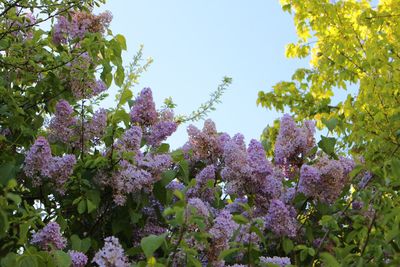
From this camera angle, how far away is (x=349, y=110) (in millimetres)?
5832

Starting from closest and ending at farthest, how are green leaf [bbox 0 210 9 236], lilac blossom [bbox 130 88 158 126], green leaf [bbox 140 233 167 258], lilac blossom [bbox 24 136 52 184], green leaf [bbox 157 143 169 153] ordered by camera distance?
green leaf [bbox 140 233 167 258], green leaf [bbox 0 210 9 236], lilac blossom [bbox 24 136 52 184], green leaf [bbox 157 143 169 153], lilac blossom [bbox 130 88 158 126]

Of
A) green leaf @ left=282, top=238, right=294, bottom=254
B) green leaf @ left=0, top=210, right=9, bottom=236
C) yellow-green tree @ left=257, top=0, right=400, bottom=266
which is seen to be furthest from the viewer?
yellow-green tree @ left=257, top=0, right=400, bottom=266

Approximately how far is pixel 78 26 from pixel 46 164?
1.09 metres

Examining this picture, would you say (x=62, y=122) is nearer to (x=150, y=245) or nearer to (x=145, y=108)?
(x=145, y=108)

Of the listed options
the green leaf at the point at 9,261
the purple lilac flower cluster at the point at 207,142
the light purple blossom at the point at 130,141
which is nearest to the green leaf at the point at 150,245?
the green leaf at the point at 9,261

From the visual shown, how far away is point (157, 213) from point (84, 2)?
4.91ft

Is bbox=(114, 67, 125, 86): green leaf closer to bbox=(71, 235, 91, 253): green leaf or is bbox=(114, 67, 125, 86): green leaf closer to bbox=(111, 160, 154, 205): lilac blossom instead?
bbox=(111, 160, 154, 205): lilac blossom

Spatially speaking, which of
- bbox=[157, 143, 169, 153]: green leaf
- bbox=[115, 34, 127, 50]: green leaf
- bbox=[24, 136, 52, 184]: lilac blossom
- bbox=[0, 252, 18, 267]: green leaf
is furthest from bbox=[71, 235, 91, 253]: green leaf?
bbox=[115, 34, 127, 50]: green leaf

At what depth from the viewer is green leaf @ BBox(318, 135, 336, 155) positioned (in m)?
2.82

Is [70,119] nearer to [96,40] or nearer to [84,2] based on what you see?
[96,40]

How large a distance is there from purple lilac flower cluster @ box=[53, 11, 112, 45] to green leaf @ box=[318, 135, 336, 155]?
1.38 meters

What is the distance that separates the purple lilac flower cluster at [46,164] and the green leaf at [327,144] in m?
1.26

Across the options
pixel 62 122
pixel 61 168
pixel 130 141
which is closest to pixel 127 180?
pixel 130 141

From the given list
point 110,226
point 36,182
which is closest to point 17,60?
point 36,182
